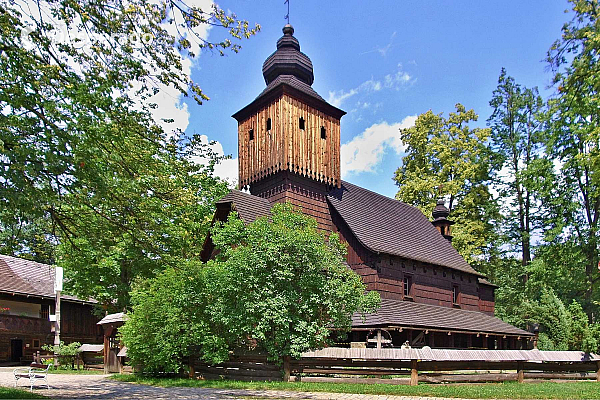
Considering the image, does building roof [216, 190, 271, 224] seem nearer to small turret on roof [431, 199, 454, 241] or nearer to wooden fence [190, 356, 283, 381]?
wooden fence [190, 356, 283, 381]

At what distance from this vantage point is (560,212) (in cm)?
3175

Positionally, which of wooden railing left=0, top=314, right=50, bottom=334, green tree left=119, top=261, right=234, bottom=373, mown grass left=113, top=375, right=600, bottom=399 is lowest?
mown grass left=113, top=375, right=600, bottom=399

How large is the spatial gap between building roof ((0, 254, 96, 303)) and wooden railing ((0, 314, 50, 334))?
1460 mm

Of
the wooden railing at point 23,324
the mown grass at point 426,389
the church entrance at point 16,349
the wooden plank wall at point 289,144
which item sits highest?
the wooden plank wall at point 289,144

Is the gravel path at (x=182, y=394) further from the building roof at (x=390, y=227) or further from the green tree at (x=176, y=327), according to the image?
the building roof at (x=390, y=227)

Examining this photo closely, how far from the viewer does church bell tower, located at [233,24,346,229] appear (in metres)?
25.5

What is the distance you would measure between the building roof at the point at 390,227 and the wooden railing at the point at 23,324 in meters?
17.9

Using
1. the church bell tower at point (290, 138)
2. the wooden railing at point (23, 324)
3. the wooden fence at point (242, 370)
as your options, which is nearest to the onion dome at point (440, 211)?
the church bell tower at point (290, 138)

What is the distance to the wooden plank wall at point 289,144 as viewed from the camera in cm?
2555

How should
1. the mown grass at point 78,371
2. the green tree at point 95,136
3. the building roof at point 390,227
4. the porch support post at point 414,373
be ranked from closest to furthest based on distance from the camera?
the green tree at point 95,136, the porch support post at point 414,373, the mown grass at point 78,371, the building roof at point 390,227

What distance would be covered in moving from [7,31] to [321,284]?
10103mm

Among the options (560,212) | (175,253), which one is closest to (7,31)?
(175,253)

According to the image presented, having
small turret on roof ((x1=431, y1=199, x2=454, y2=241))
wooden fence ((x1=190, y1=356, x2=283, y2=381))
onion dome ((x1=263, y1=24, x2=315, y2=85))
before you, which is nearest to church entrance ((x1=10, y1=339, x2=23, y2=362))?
wooden fence ((x1=190, y1=356, x2=283, y2=381))

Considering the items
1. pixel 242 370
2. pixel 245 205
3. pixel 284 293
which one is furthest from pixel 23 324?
pixel 284 293
